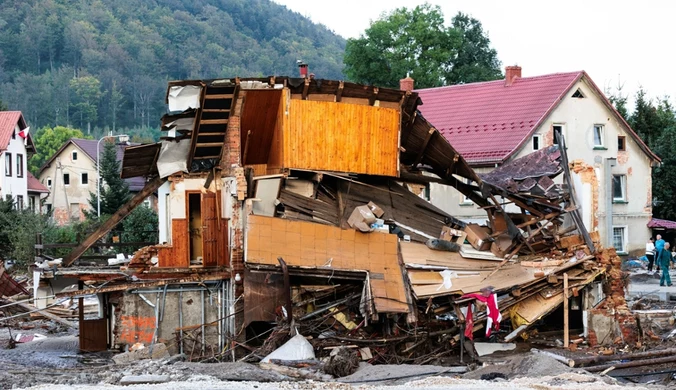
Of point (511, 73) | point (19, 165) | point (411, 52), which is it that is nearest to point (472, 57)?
point (411, 52)

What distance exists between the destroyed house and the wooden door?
0.05 meters

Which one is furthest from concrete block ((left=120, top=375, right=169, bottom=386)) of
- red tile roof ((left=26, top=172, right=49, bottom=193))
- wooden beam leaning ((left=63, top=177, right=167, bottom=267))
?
red tile roof ((left=26, top=172, right=49, bottom=193))

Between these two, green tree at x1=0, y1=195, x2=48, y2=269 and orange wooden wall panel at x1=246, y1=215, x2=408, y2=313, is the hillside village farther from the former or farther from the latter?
green tree at x1=0, y1=195, x2=48, y2=269

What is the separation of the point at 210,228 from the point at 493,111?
2533cm

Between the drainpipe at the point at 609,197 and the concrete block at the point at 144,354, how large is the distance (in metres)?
28.6

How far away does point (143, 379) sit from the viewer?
18734mm

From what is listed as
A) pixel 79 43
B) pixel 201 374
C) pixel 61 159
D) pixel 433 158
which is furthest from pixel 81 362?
pixel 79 43

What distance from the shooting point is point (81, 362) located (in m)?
23.5

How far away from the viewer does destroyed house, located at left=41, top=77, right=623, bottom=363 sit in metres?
23.1

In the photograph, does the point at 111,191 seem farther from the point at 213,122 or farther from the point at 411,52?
the point at 213,122

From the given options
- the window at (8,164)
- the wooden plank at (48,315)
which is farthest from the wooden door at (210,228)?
the window at (8,164)

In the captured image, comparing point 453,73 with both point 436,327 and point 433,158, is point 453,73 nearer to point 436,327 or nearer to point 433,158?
point 433,158

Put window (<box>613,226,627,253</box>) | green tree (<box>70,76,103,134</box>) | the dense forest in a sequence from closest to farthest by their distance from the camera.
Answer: window (<box>613,226,627,253</box>) < green tree (<box>70,76,103,134</box>) < the dense forest

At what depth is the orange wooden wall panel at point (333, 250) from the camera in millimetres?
22812
